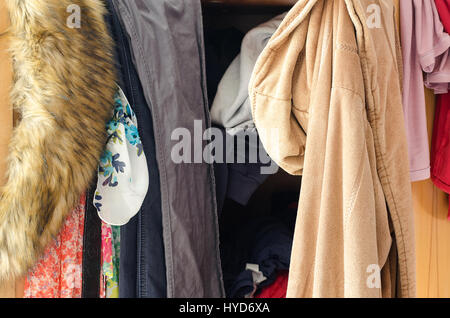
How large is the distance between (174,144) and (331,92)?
1.04ft

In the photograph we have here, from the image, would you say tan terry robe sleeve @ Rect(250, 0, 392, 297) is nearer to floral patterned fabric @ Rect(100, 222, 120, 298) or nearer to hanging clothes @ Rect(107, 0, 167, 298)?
hanging clothes @ Rect(107, 0, 167, 298)

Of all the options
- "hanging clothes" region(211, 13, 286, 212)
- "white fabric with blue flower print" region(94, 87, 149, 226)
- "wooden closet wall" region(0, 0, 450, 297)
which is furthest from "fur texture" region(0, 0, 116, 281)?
"wooden closet wall" region(0, 0, 450, 297)

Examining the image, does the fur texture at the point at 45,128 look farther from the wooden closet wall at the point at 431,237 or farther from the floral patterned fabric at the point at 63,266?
the wooden closet wall at the point at 431,237

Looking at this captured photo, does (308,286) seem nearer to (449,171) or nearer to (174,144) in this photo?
(174,144)

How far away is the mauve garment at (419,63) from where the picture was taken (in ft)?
2.84

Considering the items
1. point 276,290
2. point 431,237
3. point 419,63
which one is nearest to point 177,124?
point 276,290

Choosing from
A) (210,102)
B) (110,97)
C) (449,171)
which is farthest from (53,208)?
(449,171)

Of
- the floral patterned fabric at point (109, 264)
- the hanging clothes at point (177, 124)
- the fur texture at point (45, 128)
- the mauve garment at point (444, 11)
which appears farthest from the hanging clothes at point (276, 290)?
the mauve garment at point (444, 11)

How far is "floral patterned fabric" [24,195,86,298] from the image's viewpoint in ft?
2.47

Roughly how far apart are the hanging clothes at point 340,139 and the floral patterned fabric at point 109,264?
391 mm

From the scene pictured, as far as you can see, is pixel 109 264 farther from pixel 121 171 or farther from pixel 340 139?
pixel 340 139

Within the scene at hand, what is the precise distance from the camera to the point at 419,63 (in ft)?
2.89

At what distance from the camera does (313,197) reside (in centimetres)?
66

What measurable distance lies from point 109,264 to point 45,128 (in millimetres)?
320
